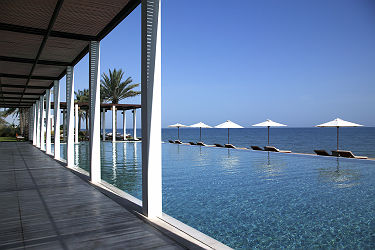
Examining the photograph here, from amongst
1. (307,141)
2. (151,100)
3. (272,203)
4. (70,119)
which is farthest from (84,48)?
(307,141)

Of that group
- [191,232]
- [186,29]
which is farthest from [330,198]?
[186,29]

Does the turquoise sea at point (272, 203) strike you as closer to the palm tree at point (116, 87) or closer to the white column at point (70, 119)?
the white column at point (70, 119)

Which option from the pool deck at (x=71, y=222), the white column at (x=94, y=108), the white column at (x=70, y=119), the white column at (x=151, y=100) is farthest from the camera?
the white column at (x=70, y=119)

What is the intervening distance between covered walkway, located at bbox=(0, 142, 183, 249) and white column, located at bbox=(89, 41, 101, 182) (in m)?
0.61

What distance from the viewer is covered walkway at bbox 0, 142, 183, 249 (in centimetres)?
304

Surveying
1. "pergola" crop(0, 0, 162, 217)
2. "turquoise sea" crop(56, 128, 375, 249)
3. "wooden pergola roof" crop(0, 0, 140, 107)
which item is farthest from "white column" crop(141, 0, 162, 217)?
"turquoise sea" crop(56, 128, 375, 249)

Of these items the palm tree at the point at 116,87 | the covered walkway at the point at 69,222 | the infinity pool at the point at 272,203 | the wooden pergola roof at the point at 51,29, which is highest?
the palm tree at the point at 116,87

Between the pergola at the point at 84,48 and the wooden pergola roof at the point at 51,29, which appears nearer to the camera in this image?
the pergola at the point at 84,48

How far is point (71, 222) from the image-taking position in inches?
146

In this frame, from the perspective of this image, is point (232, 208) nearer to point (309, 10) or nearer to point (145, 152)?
point (145, 152)

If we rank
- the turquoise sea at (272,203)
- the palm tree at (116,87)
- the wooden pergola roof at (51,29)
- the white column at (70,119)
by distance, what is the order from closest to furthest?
the turquoise sea at (272,203), the wooden pergola roof at (51,29), the white column at (70,119), the palm tree at (116,87)

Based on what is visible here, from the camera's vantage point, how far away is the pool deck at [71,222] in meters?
3.03

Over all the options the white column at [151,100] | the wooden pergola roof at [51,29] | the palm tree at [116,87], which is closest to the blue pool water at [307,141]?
the palm tree at [116,87]

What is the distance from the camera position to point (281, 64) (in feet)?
222
